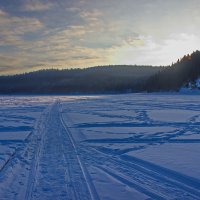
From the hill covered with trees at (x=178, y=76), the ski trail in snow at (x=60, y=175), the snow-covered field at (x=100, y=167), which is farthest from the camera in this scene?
the hill covered with trees at (x=178, y=76)

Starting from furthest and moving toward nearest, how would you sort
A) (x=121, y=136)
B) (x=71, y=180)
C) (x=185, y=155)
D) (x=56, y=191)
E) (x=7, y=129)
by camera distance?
(x=7, y=129), (x=121, y=136), (x=185, y=155), (x=71, y=180), (x=56, y=191)

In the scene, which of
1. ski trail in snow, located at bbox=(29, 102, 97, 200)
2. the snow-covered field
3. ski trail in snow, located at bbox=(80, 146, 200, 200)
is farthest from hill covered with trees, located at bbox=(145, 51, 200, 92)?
ski trail in snow, located at bbox=(80, 146, 200, 200)

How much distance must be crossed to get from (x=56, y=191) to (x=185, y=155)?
4450 mm

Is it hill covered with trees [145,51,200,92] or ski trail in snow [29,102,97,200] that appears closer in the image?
ski trail in snow [29,102,97,200]

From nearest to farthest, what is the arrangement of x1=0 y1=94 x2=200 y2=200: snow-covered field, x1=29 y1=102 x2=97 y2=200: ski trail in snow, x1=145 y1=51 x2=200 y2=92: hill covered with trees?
x1=29 y1=102 x2=97 y2=200: ski trail in snow < x1=0 y1=94 x2=200 y2=200: snow-covered field < x1=145 y1=51 x2=200 y2=92: hill covered with trees

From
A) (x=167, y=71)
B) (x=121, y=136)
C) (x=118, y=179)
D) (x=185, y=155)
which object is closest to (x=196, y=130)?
(x=121, y=136)

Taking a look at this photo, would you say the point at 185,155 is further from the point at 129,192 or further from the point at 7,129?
the point at 7,129

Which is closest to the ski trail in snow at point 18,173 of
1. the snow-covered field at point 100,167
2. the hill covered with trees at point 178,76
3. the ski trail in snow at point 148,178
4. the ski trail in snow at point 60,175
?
the snow-covered field at point 100,167

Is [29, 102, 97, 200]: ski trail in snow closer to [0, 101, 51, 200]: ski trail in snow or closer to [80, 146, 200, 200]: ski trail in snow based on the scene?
[0, 101, 51, 200]: ski trail in snow

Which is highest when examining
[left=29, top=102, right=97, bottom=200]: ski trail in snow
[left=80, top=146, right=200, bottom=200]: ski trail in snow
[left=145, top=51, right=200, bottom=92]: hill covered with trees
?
[left=145, top=51, right=200, bottom=92]: hill covered with trees

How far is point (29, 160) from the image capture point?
26.9 ft

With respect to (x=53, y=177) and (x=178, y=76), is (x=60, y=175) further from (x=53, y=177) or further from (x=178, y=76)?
(x=178, y=76)

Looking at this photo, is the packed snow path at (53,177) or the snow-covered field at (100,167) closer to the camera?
the packed snow path at (53,177)

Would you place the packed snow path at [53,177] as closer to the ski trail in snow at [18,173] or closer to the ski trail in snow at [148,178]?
the ski trail in snow at [18,173]
